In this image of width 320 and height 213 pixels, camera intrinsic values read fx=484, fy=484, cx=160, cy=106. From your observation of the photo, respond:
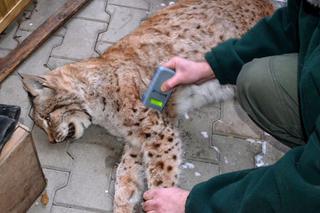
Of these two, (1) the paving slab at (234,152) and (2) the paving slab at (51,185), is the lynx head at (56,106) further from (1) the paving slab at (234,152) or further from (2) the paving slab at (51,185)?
(1) the paving slab at (234,152)

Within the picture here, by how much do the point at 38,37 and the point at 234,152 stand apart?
1936 millimetres

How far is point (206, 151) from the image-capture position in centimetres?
369

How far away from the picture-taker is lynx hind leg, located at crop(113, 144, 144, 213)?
3.36m

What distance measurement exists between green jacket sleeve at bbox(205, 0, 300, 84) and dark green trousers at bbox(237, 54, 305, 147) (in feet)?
0.39

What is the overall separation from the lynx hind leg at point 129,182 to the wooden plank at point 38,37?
125cm

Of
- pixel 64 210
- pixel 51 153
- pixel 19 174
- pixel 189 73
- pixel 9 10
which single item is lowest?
pixel 64 210

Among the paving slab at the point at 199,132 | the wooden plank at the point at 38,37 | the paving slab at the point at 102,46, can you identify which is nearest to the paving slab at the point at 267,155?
the paving slab at the point at 199,132

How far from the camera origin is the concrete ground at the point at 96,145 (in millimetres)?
3463

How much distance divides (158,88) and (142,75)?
37cm

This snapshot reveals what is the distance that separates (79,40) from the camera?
4332 mm

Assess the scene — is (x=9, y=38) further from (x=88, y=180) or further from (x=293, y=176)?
(x=293, y=176)

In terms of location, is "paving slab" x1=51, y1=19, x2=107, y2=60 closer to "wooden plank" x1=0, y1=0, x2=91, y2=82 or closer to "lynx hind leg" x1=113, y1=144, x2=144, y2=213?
"wooden plank" x1=0, y1=0, x2=91, y2=82

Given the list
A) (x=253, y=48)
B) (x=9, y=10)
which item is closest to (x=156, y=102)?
(x=253, y=48)

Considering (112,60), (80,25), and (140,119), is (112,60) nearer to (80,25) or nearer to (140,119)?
(140,119)
